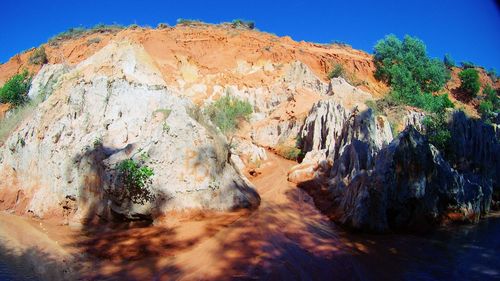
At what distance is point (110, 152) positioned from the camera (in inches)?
373

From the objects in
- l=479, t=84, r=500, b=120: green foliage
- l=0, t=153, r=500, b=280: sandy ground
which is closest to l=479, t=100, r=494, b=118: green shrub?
l=479, t=84, r=500, b=120: green foliage

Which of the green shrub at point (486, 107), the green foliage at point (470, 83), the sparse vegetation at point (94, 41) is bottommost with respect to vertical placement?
the green shrub at point (486, 107)

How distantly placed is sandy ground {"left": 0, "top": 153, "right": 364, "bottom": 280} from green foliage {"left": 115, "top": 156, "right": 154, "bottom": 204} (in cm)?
66

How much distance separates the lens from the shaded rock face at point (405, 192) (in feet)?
24.6

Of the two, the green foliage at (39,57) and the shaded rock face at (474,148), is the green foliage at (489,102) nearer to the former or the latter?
the shaded rock face at (474,148)

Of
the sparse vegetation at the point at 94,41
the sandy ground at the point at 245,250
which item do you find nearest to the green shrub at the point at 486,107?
the sandy ground at the point at 245,250

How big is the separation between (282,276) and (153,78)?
1325 cm

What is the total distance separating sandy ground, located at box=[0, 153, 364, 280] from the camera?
5.45 metres

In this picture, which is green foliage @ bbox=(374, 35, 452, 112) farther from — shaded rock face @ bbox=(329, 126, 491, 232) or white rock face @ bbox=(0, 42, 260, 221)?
white rock face @ bbox=(0, 42, 260, 221)

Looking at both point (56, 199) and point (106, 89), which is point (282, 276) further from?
point (106, 89)

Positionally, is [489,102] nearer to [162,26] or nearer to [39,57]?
[162,26]

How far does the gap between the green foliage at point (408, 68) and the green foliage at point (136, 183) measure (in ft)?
72.8

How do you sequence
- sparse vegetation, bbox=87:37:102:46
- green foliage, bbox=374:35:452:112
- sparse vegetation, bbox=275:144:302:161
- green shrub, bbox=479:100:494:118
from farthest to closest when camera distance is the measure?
green shrub, bbox=479:100:494:118 → sparse vegetation, bbox=87:37:102:46 → green foliage, bbox=374:35:452:112 → sparse vegetation, bbox=275:144:302:161

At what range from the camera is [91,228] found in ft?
27.3
